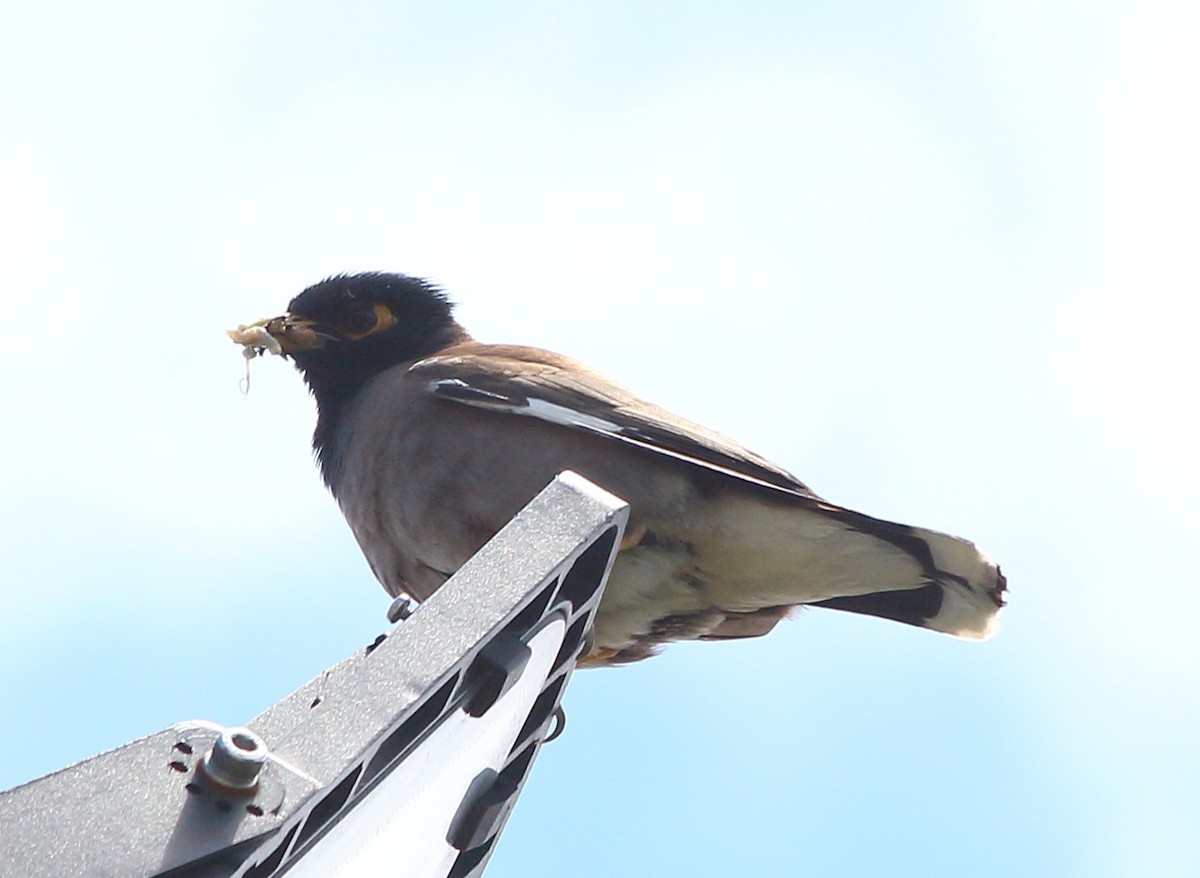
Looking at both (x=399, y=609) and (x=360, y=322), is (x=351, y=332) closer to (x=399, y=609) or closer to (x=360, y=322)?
(x=360, y=322)

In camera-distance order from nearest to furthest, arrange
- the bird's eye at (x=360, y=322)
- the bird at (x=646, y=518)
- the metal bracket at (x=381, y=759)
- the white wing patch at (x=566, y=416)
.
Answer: the metal bracket at (x=381, y=759)
the bird at (x=646, y=518)
the white wing patch at (x=566, y=416)
the bird's eye at (x=360, y=322)

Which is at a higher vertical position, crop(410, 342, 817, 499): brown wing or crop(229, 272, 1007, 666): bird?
crop(410, 342, 817, 499): brown wing

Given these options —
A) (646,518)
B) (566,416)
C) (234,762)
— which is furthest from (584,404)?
(234,762)

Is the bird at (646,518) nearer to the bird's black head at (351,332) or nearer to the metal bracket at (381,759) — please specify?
the bird's black head at (351,332)

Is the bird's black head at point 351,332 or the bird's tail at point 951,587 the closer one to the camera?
the bird's tail at point 951,587

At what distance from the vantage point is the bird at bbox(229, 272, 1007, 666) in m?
5.75

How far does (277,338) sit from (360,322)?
14.8 inches

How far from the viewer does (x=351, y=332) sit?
7.08m

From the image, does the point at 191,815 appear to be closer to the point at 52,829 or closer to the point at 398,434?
the point at 52,829

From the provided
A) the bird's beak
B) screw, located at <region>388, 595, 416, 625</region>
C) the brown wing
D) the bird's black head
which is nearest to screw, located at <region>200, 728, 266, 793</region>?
screw, located at <region>388, 595, 416, 625</region>

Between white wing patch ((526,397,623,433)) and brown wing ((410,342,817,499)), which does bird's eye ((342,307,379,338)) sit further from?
white wing patch ((526,397,623,433))

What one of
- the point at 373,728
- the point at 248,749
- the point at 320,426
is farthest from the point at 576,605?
the point at 320,426

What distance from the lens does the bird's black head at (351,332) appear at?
695 centimetres

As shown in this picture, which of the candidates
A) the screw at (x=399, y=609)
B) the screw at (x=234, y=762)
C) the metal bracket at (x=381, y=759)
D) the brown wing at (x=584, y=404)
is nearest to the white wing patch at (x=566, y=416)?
the brown wing at (x=584, y=404)
